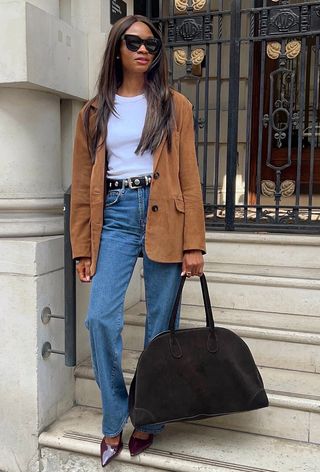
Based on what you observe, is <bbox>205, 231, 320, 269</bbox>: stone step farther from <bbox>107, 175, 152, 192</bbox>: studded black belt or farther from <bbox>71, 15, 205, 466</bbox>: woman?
<bbox>107, 175, 152, 192</bbox>: studded black belt

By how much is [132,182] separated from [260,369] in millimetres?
1289

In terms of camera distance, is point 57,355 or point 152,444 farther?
point 57,355

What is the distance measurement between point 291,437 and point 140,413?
31.3 inches

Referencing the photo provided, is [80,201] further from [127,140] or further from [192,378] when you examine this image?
[192,378]

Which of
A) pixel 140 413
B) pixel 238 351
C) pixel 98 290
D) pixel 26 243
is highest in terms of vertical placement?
pixel 26 243

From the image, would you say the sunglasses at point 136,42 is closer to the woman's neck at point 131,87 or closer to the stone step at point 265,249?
the woman's neck at point 131,87

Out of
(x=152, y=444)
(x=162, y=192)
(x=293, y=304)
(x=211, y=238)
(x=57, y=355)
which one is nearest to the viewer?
(x=162, y=192)

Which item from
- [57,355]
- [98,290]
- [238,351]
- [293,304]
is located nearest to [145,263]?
[98,290]

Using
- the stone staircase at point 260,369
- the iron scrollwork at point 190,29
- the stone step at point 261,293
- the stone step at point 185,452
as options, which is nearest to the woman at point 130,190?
the stone step at point 185,452

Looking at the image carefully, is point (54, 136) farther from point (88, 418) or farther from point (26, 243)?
point (88, 418)

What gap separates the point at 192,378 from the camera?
2057 millimetres

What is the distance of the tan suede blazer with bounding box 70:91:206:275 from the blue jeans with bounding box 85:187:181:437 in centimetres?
5

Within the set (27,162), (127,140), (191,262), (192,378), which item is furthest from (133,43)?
(192,378)

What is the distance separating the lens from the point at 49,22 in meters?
2.37
